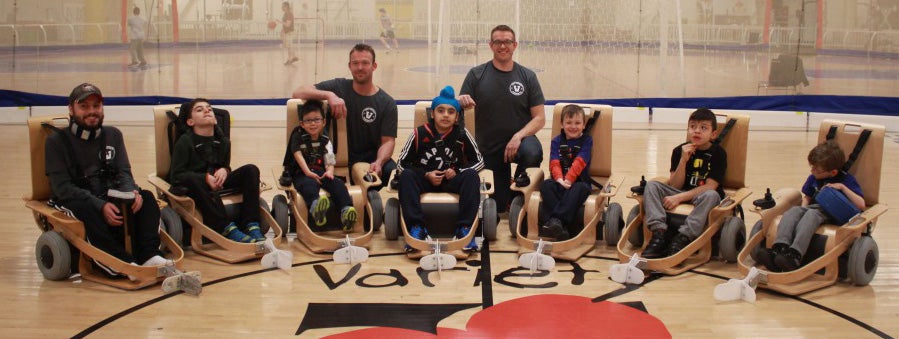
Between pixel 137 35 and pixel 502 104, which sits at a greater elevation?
pixel 137 35

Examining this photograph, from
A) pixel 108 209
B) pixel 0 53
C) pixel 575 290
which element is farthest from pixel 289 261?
pixel 0 53

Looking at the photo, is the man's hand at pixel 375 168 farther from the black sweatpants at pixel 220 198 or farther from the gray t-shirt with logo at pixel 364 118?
the black sweatpants at pixel 220 198

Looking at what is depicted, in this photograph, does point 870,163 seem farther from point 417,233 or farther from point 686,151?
point 417,233

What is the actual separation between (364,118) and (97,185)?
1.98 meters

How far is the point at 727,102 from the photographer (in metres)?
12.6

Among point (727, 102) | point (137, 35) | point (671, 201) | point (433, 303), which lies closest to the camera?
point (433, 303)

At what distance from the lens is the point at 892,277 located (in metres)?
5.25

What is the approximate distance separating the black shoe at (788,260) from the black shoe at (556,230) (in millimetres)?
1267

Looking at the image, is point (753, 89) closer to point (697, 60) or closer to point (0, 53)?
point (697, 60)

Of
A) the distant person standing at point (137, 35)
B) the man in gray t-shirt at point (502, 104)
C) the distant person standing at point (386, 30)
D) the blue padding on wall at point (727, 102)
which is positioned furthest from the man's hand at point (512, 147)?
the distant person standing at point (137, 35)

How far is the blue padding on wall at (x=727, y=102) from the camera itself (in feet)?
39.4

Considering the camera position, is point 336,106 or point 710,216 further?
point 336,106

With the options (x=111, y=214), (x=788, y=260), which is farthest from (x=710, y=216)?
(x=111, y=214)

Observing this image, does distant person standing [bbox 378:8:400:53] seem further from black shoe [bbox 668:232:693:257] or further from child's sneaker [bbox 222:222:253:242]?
black shoe [bbox 668:232:693:257]
